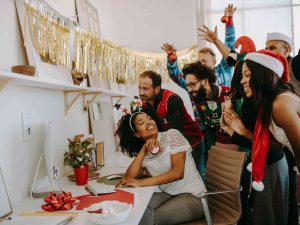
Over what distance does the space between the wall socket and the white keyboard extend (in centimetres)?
41

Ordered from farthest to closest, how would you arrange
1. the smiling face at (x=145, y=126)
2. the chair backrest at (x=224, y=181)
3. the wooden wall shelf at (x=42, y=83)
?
1. the smiling face at (x=145, y=126)
2. the chair backrest at (x=224, y=181)
3. the wooden wall shelf at (x=42, y=83)

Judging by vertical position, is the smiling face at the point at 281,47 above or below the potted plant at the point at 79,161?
above

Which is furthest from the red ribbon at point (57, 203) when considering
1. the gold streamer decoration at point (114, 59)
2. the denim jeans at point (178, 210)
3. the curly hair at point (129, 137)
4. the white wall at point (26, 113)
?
the gold streamer decoration at point (114, 59)

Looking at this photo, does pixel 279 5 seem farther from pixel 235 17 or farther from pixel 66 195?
pixel 66 195

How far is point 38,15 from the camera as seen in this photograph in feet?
5.41

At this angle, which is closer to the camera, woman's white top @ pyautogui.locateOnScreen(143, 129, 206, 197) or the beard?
woman's white top @ pyautogui.locateOnScreen(143, 129, 206, 197)

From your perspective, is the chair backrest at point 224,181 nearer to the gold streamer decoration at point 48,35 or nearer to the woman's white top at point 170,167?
the woman's white top at point 170,167

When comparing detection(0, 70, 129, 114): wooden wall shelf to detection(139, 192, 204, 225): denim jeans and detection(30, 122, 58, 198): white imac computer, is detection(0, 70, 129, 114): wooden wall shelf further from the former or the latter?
detection(139, 192, 204, 225): denim jeans

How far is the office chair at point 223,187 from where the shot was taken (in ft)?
5.53

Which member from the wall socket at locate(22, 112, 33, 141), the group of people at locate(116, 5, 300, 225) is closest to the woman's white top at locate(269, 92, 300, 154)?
the group of people at locate(116, 5, 300, 225)

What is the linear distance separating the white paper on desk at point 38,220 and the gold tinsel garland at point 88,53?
2.90ft

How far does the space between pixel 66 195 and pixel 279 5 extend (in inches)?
132

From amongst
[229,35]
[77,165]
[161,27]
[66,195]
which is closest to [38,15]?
[77,165]

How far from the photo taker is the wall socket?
1550mm
